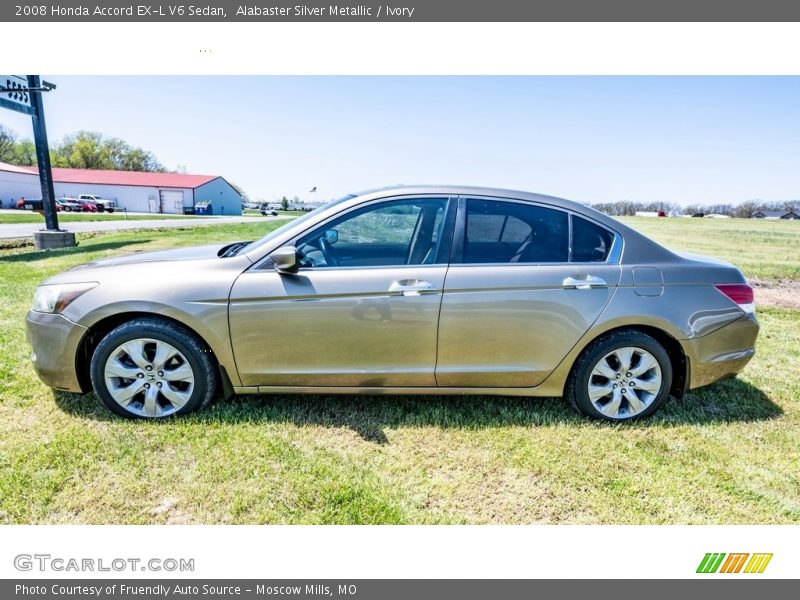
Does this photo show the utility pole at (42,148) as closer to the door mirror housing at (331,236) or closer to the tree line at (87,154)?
the door mirror housing at (331,236)

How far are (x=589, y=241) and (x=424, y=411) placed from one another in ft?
5.51

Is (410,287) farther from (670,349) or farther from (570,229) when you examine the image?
(670,349)

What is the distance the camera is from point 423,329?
2838 mm

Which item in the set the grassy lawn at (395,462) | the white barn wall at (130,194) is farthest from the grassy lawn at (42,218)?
the grassy lawn at (395,462)

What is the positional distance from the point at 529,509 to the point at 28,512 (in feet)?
8.31

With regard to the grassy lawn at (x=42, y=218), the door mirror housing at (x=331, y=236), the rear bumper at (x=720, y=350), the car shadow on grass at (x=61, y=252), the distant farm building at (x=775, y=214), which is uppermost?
the distant farm building at (x=775, y=214)

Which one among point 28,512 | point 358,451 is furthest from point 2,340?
point 358,451

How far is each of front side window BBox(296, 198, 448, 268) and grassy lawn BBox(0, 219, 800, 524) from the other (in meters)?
1.09

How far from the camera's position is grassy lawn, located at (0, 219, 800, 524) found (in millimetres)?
2254

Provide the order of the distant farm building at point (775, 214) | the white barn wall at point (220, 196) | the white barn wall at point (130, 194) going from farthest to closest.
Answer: the distant farm building at point (775, 214), the white barn wall at point (220, 196), the white barn wall at point (130, 194)

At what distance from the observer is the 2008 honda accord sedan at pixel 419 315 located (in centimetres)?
281

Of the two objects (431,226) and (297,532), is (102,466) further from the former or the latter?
(431,226)

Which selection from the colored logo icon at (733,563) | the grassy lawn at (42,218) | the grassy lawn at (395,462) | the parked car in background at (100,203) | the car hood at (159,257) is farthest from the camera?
the parked car in background at (100,203)

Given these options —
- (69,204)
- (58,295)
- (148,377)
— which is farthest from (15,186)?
(148,377)
